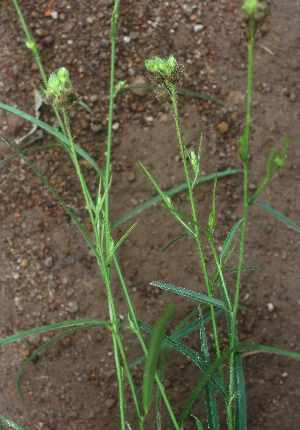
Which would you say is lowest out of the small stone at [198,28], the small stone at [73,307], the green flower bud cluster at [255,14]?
the small stone at [73,307]

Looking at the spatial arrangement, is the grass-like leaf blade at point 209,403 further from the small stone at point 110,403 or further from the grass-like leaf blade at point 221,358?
the small stone at point 110,403

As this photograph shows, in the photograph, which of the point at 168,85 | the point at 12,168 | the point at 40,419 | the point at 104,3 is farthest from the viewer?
the point at 104,3

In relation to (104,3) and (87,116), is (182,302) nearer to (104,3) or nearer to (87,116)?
(87,116)

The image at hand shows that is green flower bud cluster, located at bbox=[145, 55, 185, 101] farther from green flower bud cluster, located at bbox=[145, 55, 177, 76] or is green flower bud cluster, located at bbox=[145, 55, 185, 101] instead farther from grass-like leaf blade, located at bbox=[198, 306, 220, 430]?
grass-like leaf blade, located at bbox=[198, 306, 220, 430]

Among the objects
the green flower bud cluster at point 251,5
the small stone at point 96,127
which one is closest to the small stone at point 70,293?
the small stone at point 96,127

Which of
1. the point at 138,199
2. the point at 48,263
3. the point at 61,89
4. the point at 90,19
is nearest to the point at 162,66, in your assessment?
the point at 61,89

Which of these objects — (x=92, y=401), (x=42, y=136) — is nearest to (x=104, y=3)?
(x=42, y=136)

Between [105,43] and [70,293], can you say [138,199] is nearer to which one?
[70,293]
